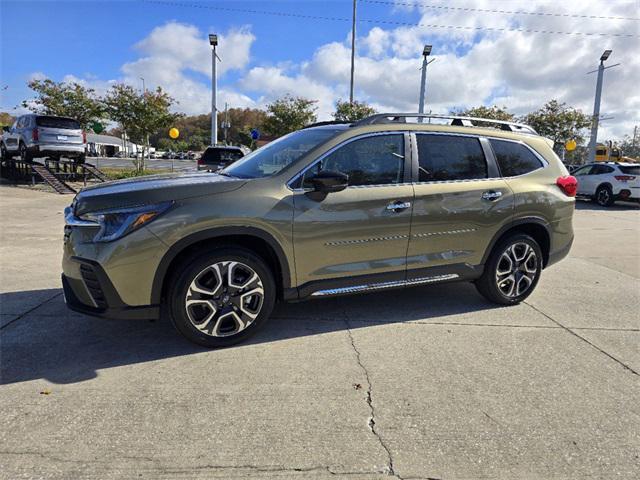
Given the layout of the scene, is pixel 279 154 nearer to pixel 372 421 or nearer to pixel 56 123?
pixel 372 421

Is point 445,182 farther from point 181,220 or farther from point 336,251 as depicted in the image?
point 181,220

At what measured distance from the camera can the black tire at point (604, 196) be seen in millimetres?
17312

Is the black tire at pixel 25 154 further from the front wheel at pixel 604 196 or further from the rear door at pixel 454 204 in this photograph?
the front wheel at pixel 604 196

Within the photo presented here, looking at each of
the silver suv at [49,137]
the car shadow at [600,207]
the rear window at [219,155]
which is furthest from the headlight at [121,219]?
the car shadow at [600,207]

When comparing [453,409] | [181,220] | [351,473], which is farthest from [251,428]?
[181,220]

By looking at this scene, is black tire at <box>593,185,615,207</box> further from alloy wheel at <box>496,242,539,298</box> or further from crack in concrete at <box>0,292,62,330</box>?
crack in concrete at <box>0,292,62,330</box>

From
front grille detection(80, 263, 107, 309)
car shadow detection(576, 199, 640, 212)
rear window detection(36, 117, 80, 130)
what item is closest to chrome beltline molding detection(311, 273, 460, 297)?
front grille detection(80, 263, 107, 309)

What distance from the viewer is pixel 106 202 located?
339 centimetres

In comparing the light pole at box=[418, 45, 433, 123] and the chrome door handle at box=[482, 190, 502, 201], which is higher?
the light pole at box=[418, 45, 433, 123]

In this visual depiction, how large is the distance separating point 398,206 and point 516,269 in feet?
5.66

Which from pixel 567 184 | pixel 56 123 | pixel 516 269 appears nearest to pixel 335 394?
pixel 516 269

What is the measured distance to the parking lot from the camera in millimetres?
2430

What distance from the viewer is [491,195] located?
4.55 meters

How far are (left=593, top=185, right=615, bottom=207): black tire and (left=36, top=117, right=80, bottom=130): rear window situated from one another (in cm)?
1982
